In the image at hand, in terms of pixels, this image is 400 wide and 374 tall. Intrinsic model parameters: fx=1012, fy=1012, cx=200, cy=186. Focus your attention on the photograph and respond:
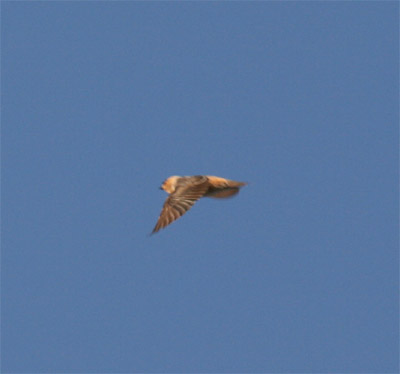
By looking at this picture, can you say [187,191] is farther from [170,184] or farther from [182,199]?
[170,184]

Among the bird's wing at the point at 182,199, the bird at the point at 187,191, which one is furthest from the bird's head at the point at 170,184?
the bird's wing at the point at 182,199

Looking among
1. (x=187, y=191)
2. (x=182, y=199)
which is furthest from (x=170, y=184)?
(x=182, y=199)

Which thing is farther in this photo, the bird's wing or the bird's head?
the bird's head

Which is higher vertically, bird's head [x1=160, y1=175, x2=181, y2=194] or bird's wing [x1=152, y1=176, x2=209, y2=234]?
bird's head [x1=160, y1=175, x2=181, y2=194]

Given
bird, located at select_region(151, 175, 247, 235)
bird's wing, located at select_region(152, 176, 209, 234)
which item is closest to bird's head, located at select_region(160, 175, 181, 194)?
bird, located at select_region(151, 175, 247, 235)

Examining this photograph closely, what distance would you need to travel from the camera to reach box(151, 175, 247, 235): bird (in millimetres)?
22047

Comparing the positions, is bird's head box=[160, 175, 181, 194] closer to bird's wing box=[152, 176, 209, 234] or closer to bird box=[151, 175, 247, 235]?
bird box=[151, 175, 247, 235]

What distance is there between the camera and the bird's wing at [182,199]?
2197 cm

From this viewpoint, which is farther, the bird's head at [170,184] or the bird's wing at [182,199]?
the bird's head at [170,184]

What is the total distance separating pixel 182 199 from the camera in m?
22.5

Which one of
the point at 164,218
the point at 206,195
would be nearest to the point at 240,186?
the point at 206,195

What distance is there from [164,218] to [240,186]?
2795 millimetres

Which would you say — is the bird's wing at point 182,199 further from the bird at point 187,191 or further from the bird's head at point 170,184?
the bird's head at point 170,184

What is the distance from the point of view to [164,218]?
2198cm
